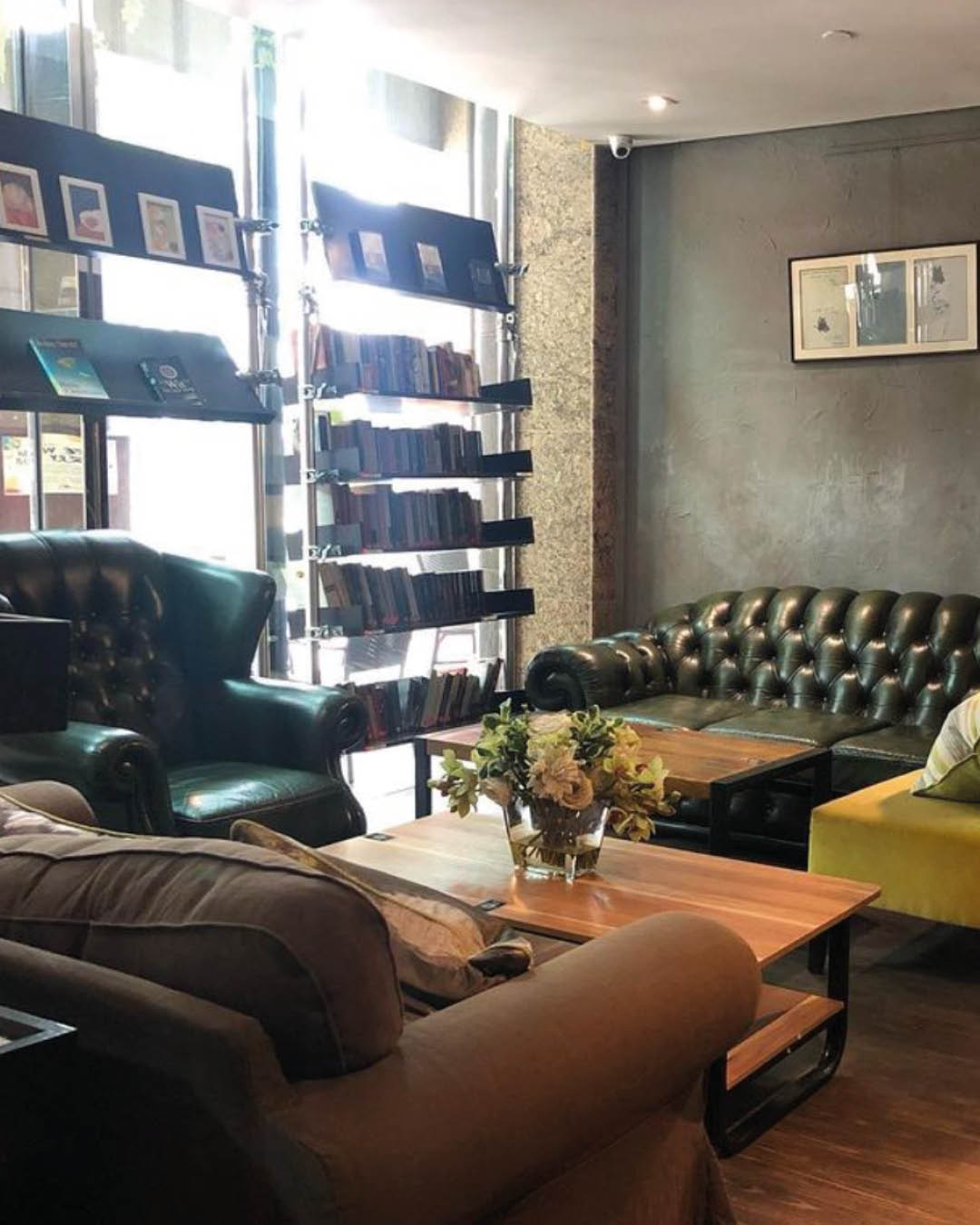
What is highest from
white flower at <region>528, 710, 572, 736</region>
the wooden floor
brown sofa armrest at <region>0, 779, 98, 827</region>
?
white flower at <region>528, 710, 572, 736</region>

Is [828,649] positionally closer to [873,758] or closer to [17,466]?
[873,758]

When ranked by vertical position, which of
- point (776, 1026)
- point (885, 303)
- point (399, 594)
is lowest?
point (776, 1026)

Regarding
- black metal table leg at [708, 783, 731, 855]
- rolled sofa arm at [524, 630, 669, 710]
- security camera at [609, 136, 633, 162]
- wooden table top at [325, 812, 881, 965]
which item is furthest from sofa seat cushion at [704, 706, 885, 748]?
security camera at [609, 136, 633, 162]

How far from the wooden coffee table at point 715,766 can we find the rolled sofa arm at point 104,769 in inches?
33.2

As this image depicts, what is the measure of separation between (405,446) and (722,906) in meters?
3.08

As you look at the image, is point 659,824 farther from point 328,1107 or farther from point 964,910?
point 328,1107

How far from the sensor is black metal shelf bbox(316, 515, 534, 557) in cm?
537

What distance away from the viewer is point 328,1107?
4.64ft

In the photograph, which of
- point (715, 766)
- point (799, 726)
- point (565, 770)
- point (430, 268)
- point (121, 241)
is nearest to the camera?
point (565, 770)

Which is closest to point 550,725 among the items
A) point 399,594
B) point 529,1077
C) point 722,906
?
point 722,906

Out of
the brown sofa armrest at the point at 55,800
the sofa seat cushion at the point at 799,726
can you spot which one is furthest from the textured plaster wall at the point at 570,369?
the brown sofa armrest at the point at 55,800

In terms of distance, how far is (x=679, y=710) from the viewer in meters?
5.23

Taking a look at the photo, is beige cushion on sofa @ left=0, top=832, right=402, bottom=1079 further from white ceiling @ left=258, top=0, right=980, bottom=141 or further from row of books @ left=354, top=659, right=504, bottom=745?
row of books @ left=354, top=659, right=504, bottom=745

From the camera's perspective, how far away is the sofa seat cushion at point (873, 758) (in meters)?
4.56
